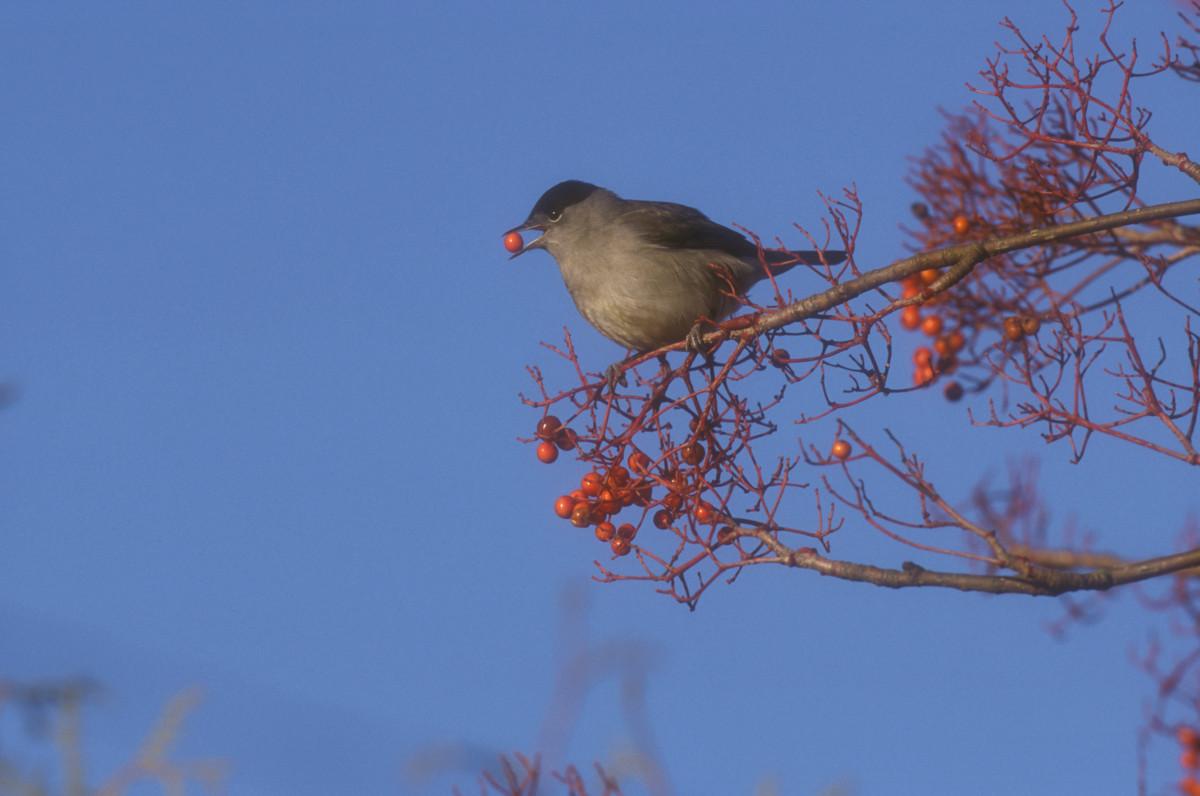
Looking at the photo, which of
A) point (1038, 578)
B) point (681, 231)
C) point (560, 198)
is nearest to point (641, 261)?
point (681, 231)

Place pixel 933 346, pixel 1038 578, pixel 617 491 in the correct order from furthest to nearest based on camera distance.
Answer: pixel 933 346 → pixel 617 491 → pixel 1038 578

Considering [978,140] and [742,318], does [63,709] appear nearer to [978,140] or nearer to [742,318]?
[742,318]

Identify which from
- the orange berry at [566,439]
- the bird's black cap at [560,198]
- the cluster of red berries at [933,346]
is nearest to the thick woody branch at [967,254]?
the orange berry at [566,439]

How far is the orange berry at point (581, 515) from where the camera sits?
492 cm

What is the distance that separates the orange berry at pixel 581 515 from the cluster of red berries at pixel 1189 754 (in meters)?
2.61

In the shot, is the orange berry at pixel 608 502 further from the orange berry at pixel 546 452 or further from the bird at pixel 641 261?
the bird at pixel 641 261

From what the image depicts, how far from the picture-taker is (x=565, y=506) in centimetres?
504

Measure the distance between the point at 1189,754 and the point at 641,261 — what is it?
3.34m

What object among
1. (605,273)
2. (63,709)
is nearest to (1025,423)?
(605,273)

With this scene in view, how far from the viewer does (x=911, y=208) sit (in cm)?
641

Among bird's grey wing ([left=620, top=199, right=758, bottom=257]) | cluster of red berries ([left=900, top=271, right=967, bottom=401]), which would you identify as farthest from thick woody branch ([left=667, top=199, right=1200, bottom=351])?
bird's grey wing ([left=620, top=199, right=758, bottom=257])

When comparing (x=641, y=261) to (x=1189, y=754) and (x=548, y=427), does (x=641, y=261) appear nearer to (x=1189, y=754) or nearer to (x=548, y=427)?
(x=548, y=427)

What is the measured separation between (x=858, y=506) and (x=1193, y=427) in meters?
0.99

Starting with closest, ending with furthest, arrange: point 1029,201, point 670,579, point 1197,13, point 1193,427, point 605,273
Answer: point 1193,427
point 670,579
point 1197,13
point 1029,201
point 605,273
